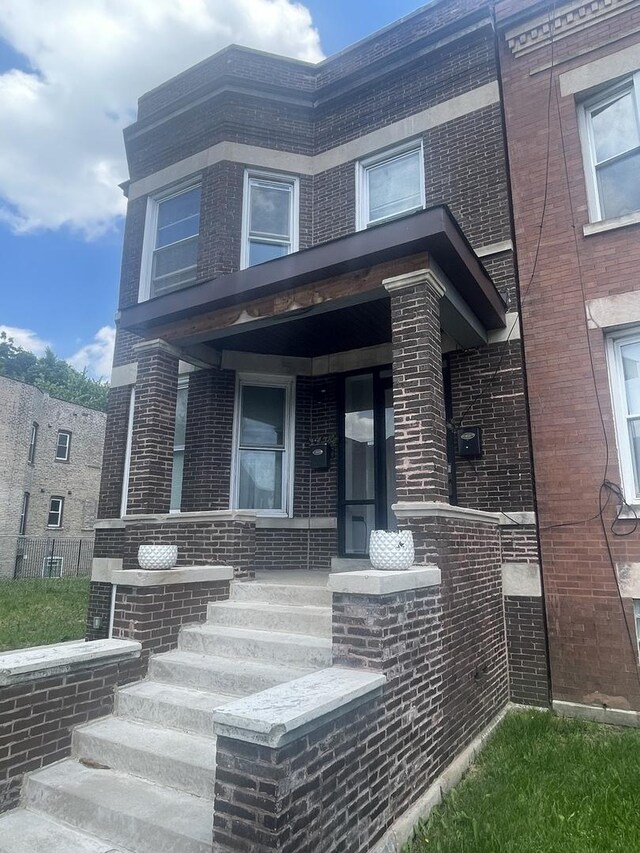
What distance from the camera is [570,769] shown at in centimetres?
397

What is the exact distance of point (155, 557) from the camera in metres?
4.82

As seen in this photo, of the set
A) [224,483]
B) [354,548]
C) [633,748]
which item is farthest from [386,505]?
[633,748]

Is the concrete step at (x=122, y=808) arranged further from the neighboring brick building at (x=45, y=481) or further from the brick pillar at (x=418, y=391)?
the neighboring brick building at (x=45, y=481)

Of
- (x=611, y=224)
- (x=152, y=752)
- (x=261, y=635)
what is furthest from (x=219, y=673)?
(x=611, y=224)

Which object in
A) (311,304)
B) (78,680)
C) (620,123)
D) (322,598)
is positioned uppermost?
(620,123)

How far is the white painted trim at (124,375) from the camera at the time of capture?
8.63 m

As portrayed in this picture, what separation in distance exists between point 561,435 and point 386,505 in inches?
92.3

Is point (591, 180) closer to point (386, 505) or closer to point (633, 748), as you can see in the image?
point (386, 505)

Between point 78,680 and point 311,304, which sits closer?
point 78,680

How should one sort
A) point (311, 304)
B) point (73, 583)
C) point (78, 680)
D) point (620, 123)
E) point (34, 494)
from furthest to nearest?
point (34, 494) < point (73, 583) < point (620, 123) < point (311, 304) < point (78, 680)

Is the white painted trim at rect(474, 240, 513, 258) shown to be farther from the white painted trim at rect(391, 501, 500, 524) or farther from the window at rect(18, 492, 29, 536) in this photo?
the window at rect(18, 492, 29, 536)

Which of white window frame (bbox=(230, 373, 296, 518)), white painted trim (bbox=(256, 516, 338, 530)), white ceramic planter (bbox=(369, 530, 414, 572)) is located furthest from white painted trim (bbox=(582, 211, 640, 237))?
white painted trim (bbox=(256, 516, 338, 530))

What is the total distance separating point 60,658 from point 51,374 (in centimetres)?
4420

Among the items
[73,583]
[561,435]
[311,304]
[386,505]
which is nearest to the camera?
[311,304]
